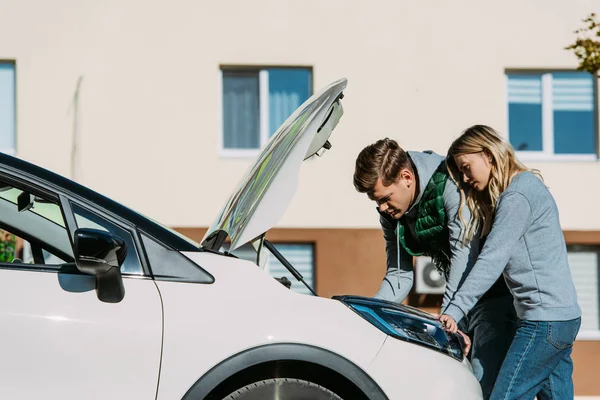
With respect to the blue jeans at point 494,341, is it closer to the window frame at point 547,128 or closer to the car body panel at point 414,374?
the car body panel at point 414,374

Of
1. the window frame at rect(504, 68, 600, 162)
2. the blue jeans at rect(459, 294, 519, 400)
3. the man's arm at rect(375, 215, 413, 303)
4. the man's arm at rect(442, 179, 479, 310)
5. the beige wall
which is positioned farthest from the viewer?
the window frame at rect(504, 68, 600, 162)

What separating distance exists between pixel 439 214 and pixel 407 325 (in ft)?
2.34

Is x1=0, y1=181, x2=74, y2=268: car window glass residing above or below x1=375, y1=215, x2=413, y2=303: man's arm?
above

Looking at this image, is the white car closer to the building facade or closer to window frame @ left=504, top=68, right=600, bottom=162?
the building facade

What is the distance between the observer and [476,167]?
12.9 ft

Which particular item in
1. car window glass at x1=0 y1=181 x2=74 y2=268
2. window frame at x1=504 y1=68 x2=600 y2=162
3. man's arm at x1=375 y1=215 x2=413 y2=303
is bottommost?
man's arm at x1=375 y1=215 x2=413 y2=303

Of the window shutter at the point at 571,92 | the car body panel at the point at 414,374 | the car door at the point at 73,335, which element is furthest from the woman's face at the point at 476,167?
the window shutter at the point at 571,92

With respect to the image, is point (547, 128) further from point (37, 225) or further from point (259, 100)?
point (37, 225)

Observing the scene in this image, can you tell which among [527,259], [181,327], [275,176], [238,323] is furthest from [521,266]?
[181,327]

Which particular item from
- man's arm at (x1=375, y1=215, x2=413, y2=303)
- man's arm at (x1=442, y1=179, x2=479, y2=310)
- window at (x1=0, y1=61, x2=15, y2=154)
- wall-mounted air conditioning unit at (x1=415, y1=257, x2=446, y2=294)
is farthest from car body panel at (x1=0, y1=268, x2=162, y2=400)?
window at (x1=0, y1=61, x2=15, y2=154)

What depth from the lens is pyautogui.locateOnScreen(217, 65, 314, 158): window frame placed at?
11.7m

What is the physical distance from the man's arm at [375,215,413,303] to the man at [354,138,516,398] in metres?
0.28

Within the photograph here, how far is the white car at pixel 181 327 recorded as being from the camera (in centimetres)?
322

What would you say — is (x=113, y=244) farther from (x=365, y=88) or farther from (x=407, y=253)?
(x=365, y=88)
